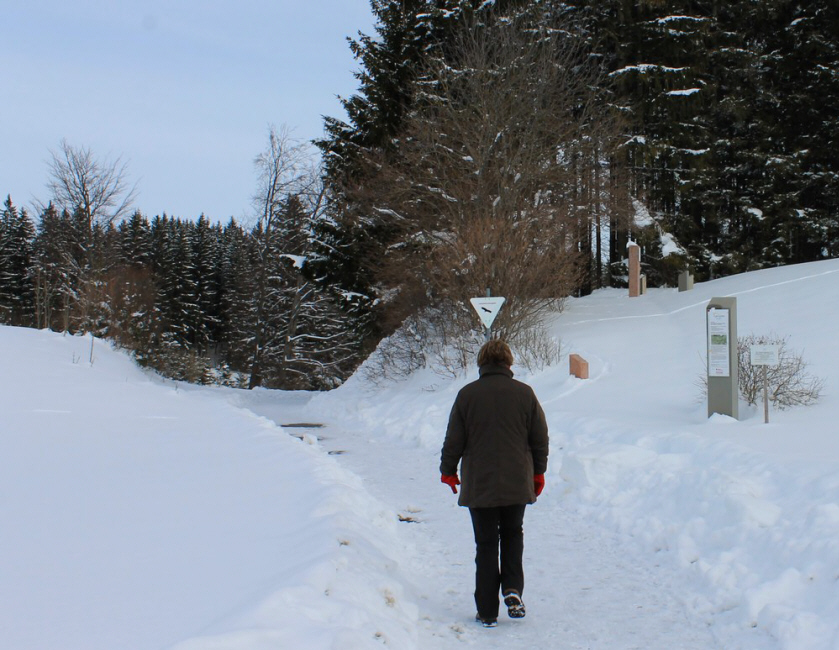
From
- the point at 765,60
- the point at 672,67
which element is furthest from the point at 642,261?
the point at 765,60

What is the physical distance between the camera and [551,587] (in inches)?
227

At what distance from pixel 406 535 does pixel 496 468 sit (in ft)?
8.45

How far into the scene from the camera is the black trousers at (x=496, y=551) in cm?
507

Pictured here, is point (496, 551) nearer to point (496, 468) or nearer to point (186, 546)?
point (496, 468)

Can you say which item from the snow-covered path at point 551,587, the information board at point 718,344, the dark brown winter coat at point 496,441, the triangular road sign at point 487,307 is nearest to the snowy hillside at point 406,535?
the snow-covered path at point 551,587

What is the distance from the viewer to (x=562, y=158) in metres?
22.9

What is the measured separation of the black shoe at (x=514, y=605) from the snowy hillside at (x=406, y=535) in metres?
0.07

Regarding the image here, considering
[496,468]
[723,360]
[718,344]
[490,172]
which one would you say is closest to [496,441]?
[496,468]

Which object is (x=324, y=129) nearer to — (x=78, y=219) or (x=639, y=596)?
(x=78, y=219)

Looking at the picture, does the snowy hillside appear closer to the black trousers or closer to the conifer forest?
the black trousers

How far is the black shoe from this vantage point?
16.6 ft

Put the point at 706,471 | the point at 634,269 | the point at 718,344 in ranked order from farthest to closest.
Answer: the point at 634,269 < the point at 718,344 < the point at 706,471

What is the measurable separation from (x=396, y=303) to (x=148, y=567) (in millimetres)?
17263

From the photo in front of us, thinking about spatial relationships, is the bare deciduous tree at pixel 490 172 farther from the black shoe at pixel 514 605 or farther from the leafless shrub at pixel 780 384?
the black shoe at pixel 514 605
